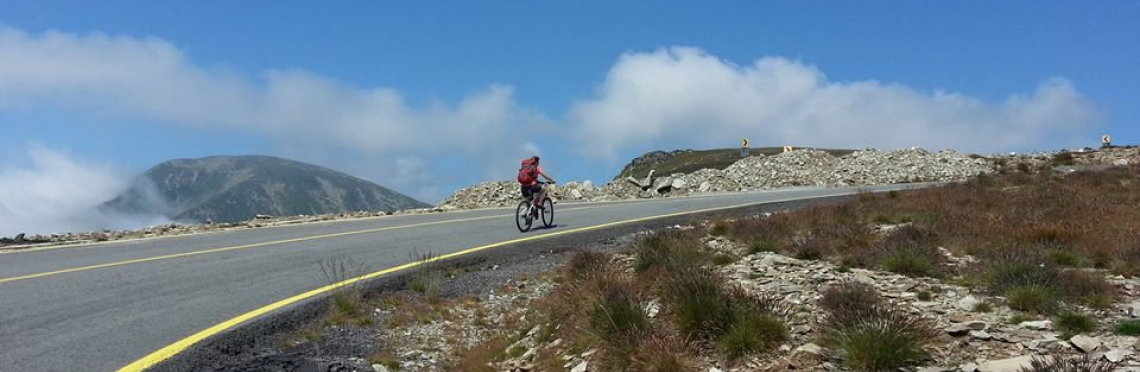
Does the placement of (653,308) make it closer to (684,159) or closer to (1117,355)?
(1117,355)

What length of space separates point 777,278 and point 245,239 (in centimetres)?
1215

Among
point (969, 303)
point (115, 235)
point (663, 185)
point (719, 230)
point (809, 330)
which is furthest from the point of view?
point (663, 185)

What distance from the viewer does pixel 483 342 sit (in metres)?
7.23

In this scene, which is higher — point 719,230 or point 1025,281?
point 719,230

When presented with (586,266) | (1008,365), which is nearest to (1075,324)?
(1008,365)

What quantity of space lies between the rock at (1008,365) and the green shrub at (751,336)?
1.36 m

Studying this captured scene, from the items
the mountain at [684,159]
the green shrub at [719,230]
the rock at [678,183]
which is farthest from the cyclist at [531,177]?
the mountain at [684,159]

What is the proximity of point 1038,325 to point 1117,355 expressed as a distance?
849mm

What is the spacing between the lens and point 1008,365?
Answer: 4254mm

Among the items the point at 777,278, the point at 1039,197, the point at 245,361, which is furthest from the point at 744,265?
the point at 1039,197

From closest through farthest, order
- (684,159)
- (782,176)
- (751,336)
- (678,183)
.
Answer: (751,336) < (678,183) < (782,176) < (684,159)

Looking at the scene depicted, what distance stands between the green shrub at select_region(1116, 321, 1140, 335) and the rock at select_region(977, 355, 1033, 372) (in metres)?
1.05

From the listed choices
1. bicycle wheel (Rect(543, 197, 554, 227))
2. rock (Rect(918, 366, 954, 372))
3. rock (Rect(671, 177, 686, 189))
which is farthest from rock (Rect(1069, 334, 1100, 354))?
rock (Rect(671, 177, 686, 189))

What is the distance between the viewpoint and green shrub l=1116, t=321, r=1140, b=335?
4750 millimetres
